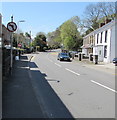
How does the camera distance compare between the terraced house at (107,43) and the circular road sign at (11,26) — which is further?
the terraced house at (107,43)

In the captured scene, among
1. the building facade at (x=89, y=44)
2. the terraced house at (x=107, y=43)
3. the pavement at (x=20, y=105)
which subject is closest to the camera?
the pavement at (x=20, y=105)

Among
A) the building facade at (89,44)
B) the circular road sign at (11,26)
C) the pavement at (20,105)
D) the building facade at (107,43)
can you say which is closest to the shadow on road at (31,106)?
the pavement at (20,105)

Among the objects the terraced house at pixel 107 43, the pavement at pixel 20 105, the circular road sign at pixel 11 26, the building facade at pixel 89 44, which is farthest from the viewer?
the building facade at pixel 89 44

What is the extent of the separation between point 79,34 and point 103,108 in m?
65.6

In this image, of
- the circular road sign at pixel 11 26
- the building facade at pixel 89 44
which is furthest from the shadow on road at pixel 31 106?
the building facade at pixel 89 44

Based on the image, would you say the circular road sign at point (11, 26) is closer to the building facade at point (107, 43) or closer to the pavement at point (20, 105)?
the pavement at point (20, 105)

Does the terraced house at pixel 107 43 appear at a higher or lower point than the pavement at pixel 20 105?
higher

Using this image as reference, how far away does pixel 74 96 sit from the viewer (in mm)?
7824

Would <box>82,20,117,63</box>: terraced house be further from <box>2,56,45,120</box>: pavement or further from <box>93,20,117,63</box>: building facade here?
<box>2,56,45,120</box>: pavement

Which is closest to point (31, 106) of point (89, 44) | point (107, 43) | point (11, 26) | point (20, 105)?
point (20, 105)

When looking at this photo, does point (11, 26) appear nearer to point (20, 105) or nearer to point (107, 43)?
point (20, 105)

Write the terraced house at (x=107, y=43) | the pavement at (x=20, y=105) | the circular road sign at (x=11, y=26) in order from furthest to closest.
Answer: the terraced house at (x=107, y=43)
the circular road sign at (x=11, y=26)
the pavement at (x=20, y=105)

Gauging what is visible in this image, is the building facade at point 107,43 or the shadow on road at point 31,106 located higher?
the building facade at point 107,43

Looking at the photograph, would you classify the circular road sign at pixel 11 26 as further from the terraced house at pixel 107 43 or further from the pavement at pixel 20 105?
the terraced house at pixel 107 43
